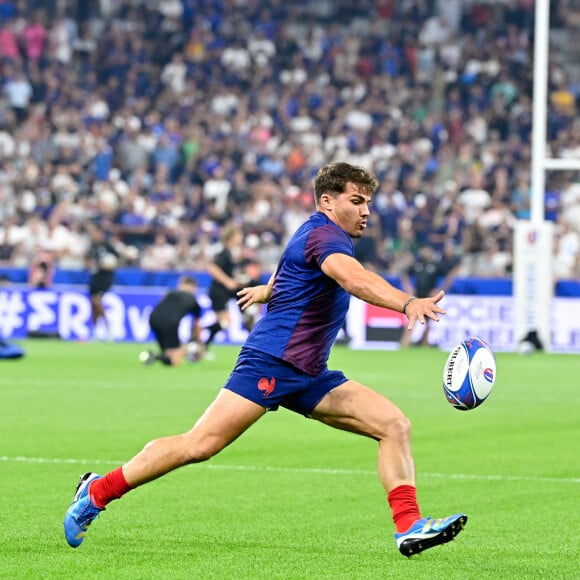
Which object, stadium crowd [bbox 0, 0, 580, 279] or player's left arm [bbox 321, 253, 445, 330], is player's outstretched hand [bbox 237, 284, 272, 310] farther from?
stadium crowd [bbox 0, 0, 580, 279]

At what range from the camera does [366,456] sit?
12.4 metres

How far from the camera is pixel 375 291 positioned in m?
7.01

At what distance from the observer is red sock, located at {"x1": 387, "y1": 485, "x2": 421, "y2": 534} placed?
7.26m

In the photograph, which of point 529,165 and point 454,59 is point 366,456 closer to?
point 529,165

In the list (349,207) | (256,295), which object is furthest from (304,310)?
(256,295)

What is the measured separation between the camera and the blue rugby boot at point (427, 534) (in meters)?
6.98

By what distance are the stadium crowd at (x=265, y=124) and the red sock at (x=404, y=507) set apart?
2252 cm

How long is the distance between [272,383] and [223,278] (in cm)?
1532

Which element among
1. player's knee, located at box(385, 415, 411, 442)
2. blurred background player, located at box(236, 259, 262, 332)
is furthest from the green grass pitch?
blurred background player, located at box(236, 259, 262, 332)

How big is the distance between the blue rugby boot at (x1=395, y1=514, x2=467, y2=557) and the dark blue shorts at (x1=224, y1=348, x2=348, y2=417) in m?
0.91

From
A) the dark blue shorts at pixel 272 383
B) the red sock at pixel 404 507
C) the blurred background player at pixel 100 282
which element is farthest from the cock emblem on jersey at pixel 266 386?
the blurred background player at pixel 100 282

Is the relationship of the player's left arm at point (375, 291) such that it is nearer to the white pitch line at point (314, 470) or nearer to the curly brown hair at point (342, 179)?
the curly brown hair at point (342, 179)

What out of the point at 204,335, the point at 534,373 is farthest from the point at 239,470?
the point at 204,335

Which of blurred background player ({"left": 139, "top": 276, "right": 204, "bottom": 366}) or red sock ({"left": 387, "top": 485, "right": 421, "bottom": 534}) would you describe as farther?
blurred background player ({"left": 139, "top": 276, "right": 204, "bottom": 366})
